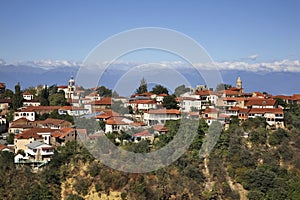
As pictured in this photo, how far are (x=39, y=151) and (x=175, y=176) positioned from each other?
157 inches

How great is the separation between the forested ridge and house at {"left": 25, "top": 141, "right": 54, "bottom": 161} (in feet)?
1.04

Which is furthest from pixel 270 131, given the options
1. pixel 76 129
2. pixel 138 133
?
pixel 76 129

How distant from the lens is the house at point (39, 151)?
12.7 meters

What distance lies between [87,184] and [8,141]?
374 cm

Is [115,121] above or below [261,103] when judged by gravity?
below

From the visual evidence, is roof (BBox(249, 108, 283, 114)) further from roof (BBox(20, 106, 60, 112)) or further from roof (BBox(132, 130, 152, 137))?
roof (BBox(20, 106, 60, 112))

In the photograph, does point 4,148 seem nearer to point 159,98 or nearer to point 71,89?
point 159,98

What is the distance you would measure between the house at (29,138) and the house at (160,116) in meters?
3.49

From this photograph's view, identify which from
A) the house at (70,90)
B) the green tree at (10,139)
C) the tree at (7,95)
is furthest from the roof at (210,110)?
the tree at (7,95)

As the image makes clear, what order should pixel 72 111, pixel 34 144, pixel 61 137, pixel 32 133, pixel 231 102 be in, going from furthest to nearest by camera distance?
pixel 231 102 < pixel 72 111 < pixel 32 133 < pixel 61 137 < pixel 34 144

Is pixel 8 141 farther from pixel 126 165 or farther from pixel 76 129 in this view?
pixel 126 165

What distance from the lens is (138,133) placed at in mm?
13617

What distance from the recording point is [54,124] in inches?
584

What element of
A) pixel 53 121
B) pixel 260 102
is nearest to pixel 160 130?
pixel 53 121
